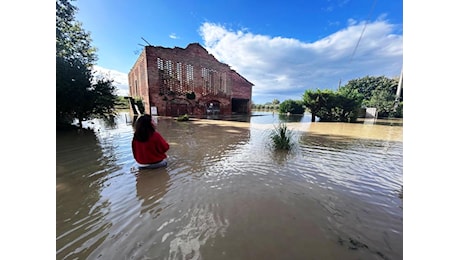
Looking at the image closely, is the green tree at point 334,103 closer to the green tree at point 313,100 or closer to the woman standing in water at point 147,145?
the green tree at point 313,100

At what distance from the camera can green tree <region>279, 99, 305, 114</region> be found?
83.1 feet

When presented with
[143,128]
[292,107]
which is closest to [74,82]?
[143,128]

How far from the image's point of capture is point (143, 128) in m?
3.35

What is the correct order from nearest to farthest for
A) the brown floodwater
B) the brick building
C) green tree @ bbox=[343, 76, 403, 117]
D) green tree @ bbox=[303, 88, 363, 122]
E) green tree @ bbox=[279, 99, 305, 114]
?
Result: the brown floodwater, green tree @ bbox=[303, 88, 363, 122], the brick building, green tree @ bbox=[343, 76, 403, 117], green tree @ bbox=[279, 99, 305, 114]

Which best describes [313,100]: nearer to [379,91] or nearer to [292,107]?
[292,107]

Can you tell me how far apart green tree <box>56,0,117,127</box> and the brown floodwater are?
5.16 meters

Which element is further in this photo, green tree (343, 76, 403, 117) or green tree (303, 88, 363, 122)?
green tree (343, 76, 403, 117)

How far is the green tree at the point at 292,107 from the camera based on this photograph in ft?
83.1

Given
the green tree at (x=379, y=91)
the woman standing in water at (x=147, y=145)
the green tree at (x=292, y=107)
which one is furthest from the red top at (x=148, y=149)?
the green tree at (x=292, y=107)

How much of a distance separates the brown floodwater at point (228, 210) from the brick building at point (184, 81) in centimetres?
1404

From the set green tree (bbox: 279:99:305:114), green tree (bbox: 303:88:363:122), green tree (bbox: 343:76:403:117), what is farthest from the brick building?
green tree (bbox: 343:76:403:117)

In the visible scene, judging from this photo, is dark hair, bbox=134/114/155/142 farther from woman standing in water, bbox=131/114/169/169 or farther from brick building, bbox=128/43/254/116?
brick building, bbox=128/43/254/116
